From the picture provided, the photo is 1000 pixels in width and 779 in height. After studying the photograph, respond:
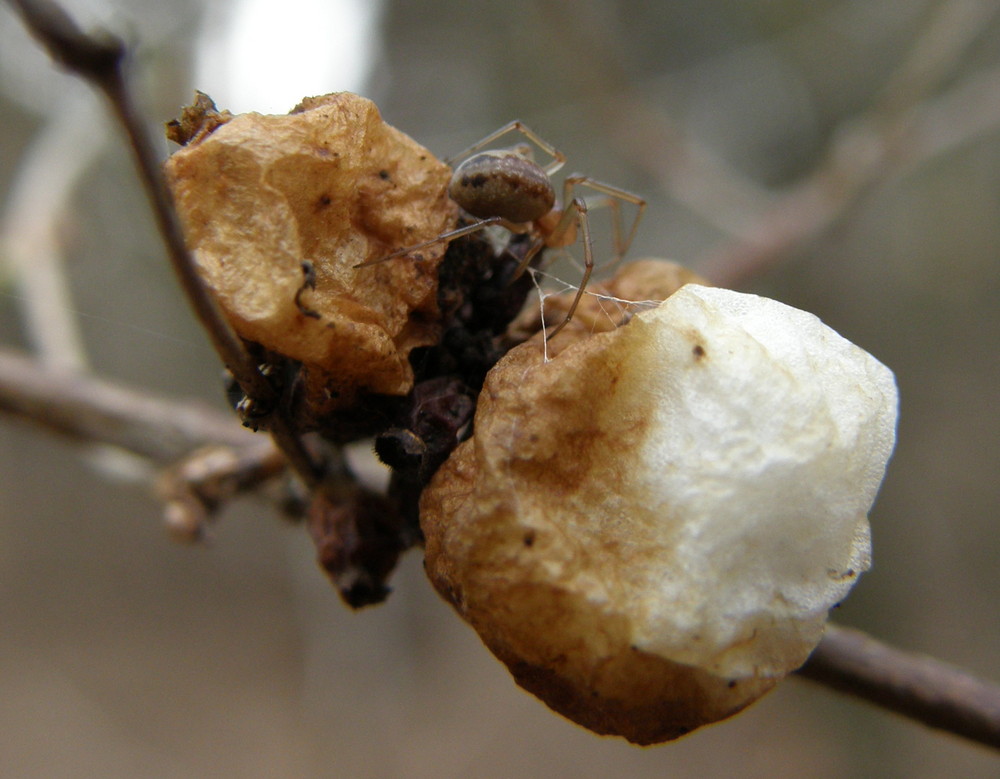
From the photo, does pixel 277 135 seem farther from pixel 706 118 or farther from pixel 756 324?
pixel 706 118

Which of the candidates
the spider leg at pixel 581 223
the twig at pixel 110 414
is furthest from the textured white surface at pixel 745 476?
the twig at pixel 110 414

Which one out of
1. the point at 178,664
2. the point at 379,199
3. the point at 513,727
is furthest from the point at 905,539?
the point at 178,664

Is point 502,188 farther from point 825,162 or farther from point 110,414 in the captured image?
point 825,162

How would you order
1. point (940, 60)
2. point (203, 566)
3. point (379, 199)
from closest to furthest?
1. point (379, 199)
2. point (940, 60)
3. point (203, 566)

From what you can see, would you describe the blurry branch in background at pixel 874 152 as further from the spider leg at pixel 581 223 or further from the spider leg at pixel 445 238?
the spider leg at pixel 445 238

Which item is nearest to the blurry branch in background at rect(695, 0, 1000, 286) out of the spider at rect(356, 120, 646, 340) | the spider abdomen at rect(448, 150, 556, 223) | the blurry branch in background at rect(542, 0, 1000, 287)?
the blurry branch in background at rect(542, 0, 1000, 287)

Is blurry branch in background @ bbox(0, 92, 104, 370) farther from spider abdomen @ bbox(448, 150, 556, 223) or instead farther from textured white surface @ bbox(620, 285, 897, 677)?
Result: textured white surface @ bbox(620, 285, 897, 677)

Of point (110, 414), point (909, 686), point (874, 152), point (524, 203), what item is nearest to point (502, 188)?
point (524, 203)
